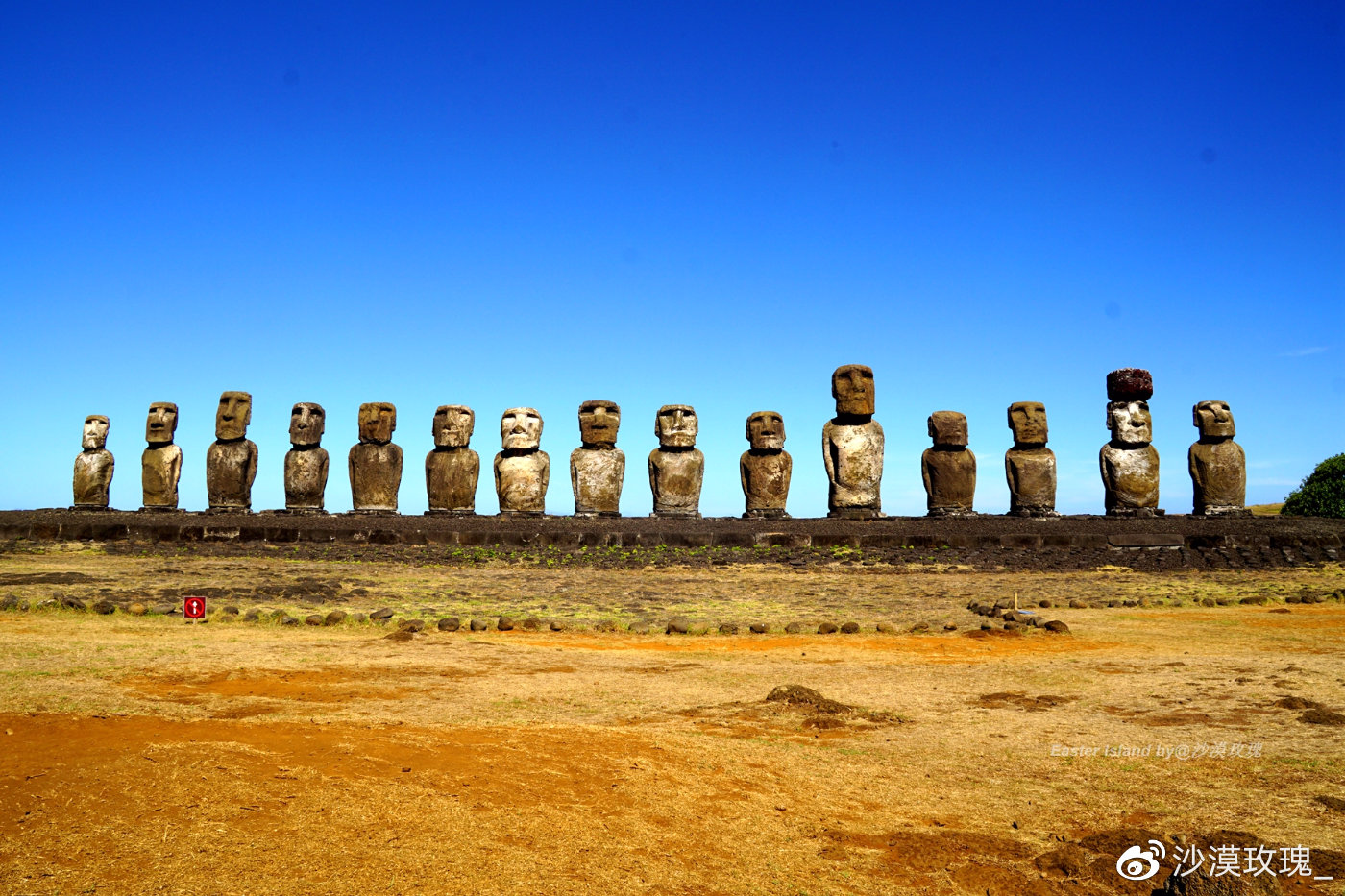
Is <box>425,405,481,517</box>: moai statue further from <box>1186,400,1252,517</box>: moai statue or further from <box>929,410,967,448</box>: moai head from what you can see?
<box>1186,400,1252,517</box>: moai statue

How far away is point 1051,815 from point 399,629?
23.2ft

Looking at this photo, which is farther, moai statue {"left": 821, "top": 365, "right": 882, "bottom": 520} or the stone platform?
moai statue {"left": 821, "top": 365, "right": 882, "bottom": 520}

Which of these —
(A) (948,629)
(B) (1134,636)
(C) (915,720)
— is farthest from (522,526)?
(C) (915,720)

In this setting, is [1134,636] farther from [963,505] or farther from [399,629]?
[963,505]

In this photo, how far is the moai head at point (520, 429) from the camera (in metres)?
21.0

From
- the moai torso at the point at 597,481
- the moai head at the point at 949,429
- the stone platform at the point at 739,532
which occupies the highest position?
the moai head at the point at 949,429

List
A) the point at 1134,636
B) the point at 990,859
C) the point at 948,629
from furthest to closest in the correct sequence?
the point at 948,629
the point at 1134,636
the point at 990,859

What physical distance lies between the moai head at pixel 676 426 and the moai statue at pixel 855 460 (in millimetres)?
2803

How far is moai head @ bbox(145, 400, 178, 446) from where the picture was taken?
2227 centimetres

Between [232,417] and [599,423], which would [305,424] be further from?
[599,423]

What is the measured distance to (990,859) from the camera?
401cm

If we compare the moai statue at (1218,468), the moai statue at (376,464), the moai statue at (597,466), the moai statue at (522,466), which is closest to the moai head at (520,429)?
the moai statue at (522,466)

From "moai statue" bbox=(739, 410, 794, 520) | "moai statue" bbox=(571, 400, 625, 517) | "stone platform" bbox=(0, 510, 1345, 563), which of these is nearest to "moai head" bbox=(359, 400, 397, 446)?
"stone platform" bbox=(0, 510, 1345, 563)

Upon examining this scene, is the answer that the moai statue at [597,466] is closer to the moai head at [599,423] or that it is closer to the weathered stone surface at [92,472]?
the moai head at [599,423]
